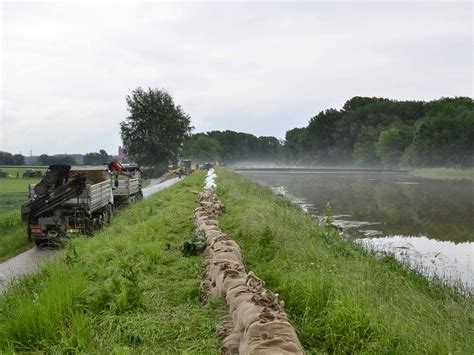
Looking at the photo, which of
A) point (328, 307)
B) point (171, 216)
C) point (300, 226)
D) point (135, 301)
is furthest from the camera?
point (171, 216)

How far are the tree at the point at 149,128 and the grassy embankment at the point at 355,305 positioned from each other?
5443 centimetres

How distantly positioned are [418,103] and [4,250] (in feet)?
328

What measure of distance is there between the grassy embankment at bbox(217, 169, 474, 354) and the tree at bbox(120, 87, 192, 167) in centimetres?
5443

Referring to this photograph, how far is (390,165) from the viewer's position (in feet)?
293

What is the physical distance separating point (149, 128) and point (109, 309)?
2305 inches

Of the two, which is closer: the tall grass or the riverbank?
the riverbank

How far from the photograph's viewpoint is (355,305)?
506cm

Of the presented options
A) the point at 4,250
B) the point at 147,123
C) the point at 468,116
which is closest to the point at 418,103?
the point at 468,116

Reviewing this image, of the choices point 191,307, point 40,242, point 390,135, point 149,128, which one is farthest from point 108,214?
point 390,135

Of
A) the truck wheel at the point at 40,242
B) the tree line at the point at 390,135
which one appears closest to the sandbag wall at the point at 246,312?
the truck wheel at the point at 40,242

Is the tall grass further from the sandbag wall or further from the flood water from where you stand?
the flood water

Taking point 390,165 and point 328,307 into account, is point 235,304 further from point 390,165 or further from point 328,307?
point 390,165

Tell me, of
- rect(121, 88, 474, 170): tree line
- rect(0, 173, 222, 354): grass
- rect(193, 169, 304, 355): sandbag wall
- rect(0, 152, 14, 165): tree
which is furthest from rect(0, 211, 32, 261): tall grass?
rect(0, 152, 14, 165): tree

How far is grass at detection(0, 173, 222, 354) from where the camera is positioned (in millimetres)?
4766
